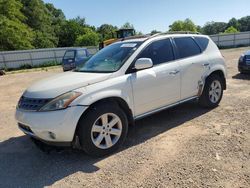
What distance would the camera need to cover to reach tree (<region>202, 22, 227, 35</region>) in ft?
374

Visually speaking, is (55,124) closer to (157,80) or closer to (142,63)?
(142,63)

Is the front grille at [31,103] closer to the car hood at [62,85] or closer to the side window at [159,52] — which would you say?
the car hood at [62,85]

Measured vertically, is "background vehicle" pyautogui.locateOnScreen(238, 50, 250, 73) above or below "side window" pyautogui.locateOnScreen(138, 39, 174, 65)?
below

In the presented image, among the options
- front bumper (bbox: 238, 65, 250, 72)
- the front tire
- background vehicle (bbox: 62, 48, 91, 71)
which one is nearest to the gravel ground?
the front tire

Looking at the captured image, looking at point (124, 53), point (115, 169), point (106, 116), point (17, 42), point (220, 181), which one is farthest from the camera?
point (17, 42)

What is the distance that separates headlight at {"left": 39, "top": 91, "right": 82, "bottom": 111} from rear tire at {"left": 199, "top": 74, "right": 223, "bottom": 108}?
308 cm

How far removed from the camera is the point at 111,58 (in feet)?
15.4

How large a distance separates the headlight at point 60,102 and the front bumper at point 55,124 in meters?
0.06

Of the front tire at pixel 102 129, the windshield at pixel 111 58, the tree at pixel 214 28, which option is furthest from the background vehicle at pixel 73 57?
the tree at pixel 214 28

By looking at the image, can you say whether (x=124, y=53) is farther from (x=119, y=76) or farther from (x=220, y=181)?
(x=220, y=181)

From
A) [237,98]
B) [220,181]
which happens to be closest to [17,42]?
[237,98]

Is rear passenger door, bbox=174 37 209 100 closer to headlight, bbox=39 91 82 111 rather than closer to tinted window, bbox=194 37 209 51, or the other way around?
tinted window, bbox=194 37 209 51

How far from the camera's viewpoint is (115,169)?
3561mm

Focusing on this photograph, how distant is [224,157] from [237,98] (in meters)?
3.37
